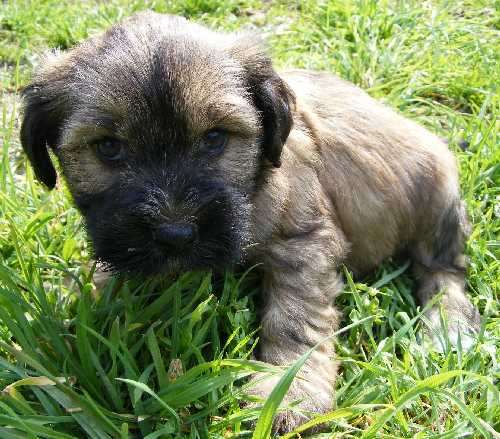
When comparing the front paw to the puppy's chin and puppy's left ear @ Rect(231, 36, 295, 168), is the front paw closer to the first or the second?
the puppy's chin

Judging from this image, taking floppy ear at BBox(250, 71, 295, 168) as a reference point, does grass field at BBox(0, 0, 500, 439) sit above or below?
below

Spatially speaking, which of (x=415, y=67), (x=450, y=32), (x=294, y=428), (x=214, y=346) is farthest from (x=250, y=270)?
(x=450, y=32)

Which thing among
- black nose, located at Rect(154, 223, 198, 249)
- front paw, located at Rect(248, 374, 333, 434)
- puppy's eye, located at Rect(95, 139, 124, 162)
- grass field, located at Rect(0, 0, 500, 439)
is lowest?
front paw, located at Rect(248, 374, 333, 434)

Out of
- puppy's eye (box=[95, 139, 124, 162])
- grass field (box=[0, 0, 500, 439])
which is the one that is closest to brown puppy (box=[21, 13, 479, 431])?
puppy's eye (box=[95, 139, 124, 162])

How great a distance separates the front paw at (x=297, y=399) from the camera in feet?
7.02

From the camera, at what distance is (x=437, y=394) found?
7.08ft

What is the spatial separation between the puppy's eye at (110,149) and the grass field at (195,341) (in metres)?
0.49

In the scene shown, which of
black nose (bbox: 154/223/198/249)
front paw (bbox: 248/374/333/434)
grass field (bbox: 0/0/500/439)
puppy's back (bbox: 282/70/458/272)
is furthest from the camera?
puppy's back (bbox: 282/70/458/272)

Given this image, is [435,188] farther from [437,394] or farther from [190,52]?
[190,52]

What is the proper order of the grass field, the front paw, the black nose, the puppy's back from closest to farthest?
the black nose → the grass field → the front paw → the puppy's back

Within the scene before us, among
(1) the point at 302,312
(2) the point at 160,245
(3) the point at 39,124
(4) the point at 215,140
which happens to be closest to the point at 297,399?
(1) the point at 302,312

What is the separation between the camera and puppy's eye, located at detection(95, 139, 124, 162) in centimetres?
203

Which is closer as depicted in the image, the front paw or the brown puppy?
the brown puppy

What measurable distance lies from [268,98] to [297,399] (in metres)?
0.96
